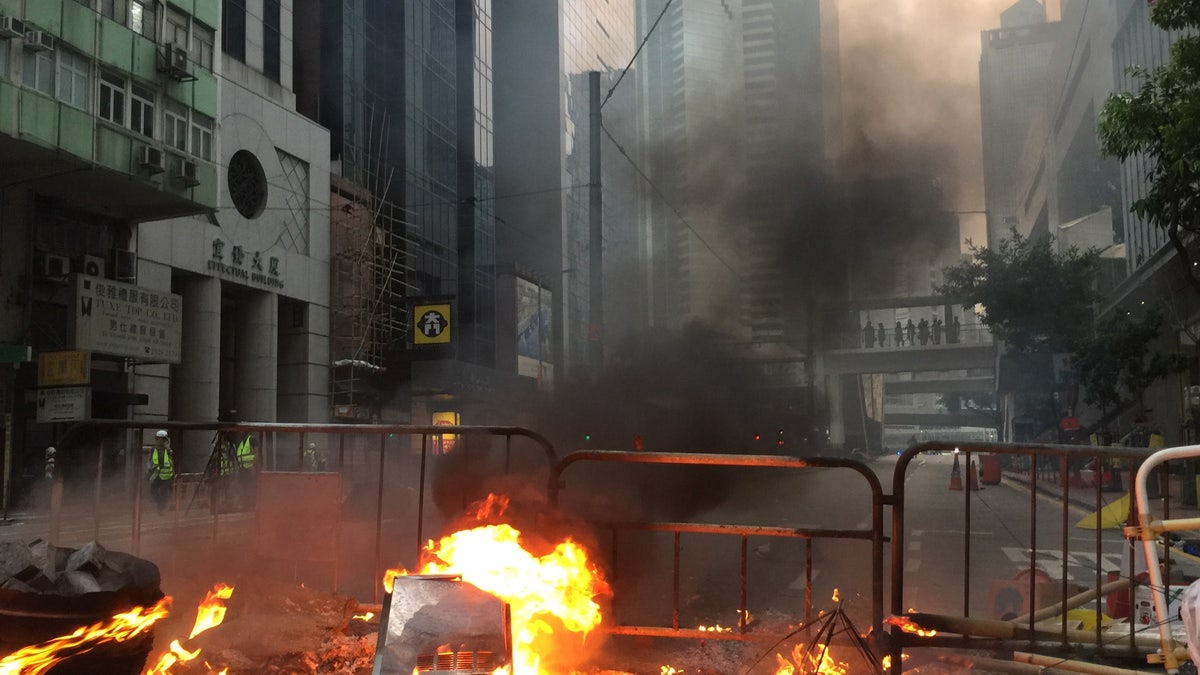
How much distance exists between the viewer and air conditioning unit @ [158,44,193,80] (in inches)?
732

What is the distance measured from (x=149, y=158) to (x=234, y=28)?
7316 mm

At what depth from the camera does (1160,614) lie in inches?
123

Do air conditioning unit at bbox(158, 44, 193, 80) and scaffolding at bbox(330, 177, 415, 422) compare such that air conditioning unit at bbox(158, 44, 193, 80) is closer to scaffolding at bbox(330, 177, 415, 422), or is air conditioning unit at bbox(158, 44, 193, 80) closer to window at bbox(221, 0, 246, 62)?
window at bbox(221, 0, 246, 62)

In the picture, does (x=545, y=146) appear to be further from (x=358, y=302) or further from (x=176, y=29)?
(x=176, y=29)

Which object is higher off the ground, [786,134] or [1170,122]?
[786,134]

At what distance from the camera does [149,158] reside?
17828 millimetres

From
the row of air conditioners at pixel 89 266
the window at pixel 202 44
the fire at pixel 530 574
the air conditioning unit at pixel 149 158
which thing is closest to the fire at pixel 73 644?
the fire at pixel 530 574

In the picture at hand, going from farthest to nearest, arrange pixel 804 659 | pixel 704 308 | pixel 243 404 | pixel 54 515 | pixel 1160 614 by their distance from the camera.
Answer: pixel 243 404 → pixel 704 308 → pixel 54 515 → pixel 804 659 → pixel 1160 614

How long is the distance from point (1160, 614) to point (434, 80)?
106ft

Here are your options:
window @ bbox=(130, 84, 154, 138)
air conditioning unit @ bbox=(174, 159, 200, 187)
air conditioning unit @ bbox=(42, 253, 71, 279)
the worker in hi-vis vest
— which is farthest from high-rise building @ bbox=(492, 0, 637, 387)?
the worker in hi-vis vest

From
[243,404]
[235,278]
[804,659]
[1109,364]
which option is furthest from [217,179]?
[1109,364]

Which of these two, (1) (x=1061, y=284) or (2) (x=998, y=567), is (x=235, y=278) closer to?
(2) (x=998, y=567)

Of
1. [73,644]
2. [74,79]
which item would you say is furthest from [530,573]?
[74,79]

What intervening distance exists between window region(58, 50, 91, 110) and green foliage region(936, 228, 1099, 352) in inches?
806
